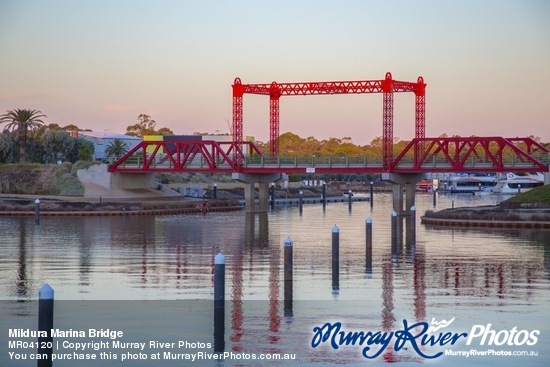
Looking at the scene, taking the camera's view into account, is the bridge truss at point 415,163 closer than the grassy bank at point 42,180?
Yes

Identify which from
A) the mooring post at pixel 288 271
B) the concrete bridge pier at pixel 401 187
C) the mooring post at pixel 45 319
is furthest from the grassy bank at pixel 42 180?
the mooring post at pixel 45 319

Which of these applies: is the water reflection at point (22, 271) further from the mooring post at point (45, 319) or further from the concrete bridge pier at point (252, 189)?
the concrete bridge pier at point (252, 189)

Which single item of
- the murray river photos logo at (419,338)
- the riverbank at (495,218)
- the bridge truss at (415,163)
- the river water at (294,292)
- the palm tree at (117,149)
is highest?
the palm tree at (117,149)

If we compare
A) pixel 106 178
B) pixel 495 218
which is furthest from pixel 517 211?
pixel 106 178

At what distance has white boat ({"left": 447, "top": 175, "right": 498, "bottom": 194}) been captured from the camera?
172 m

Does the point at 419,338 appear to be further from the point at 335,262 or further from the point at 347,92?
the point at 347,92

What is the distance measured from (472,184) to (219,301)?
156704mm

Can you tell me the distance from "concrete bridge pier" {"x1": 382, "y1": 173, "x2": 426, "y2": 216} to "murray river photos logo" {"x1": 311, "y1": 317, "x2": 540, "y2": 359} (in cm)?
5680

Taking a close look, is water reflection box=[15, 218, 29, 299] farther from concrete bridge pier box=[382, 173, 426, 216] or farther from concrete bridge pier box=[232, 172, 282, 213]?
concrete bridge pier box=[382, 173, 426, 216]

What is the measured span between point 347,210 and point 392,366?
254ft

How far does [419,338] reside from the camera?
26.1 m

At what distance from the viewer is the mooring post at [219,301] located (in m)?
25.5

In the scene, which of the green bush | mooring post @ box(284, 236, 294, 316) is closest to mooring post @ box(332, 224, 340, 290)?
mooring post @ box(284, 236, 294, 316)

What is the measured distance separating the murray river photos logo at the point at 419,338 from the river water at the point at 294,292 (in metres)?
0.07
